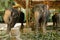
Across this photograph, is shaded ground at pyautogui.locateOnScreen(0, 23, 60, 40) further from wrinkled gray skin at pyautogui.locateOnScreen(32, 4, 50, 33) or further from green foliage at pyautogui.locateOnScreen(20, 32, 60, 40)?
wrinkled gray skin at pyautogui.locateOnScreen(32, 4, 50, 33)

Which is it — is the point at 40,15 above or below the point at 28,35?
above

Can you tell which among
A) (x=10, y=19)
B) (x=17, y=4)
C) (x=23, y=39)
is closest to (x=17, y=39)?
(x=23, y=39)

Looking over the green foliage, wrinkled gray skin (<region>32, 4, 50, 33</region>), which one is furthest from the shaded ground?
wrinkled gray skin (<region>32, 4, 50, 33</region>)

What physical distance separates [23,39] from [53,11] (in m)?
0.97

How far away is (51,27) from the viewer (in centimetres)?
269

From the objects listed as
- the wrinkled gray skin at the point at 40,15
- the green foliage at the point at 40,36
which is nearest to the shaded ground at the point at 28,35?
the green foliage at the point at 40,36

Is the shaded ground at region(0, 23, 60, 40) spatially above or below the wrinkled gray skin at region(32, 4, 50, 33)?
below

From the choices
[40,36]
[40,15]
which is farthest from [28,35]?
[40,15]

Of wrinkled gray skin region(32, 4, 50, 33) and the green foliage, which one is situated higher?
wrinkled gray skin region(32, 4, 50, 33)

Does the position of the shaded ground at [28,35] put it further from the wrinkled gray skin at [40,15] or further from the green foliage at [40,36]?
the wrinkled gray skin at [40,15]

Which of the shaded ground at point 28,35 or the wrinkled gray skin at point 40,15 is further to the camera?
the wrinkled gray skin at point 40,15

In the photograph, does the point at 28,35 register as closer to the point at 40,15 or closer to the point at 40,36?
the point at 40,36

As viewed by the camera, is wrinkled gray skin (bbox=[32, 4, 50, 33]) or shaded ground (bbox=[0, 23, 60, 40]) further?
wrinkled gray skin (bbox=[32, 4, 50, 33])

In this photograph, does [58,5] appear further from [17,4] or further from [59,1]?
[17,4]
